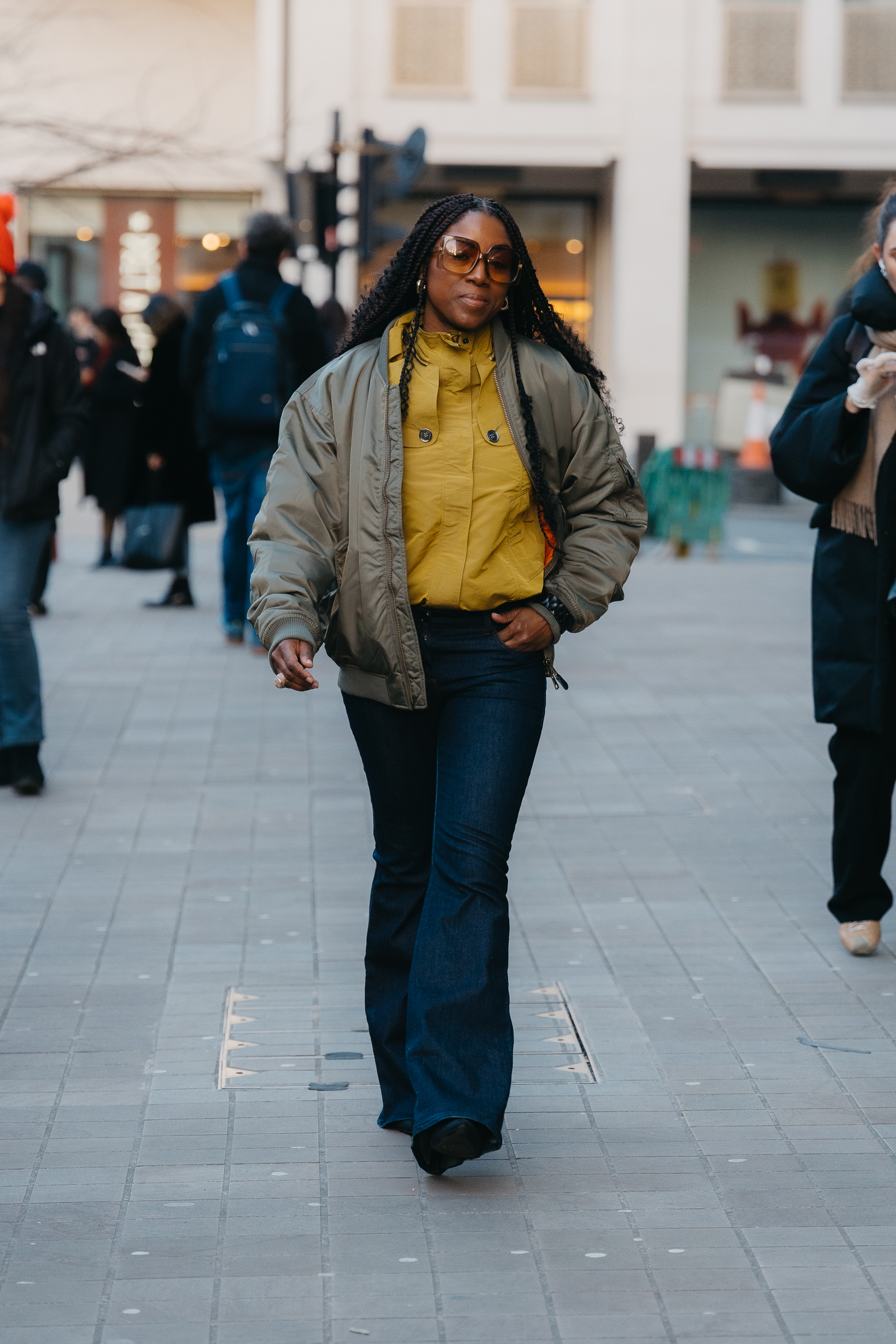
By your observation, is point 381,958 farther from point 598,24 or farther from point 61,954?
point 598,24

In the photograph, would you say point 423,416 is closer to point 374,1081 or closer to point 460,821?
point 460,821

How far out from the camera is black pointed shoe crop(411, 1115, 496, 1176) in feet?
12.0

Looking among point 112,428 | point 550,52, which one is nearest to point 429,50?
point 550,52

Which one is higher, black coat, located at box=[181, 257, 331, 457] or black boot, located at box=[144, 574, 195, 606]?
black coat, located at box=[181, 257, 331, 457]

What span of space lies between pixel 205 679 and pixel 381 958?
19.8ft

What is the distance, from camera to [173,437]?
12.5 metres

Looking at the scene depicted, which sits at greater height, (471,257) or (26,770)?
(471,257)

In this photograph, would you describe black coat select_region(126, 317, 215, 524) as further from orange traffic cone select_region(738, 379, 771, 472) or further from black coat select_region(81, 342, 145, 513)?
orange traffic cone select_region(738, 379, 771, 472)

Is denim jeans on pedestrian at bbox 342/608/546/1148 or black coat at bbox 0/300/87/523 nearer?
denim jeans on pedestrian at bbox 342/608/546/1148

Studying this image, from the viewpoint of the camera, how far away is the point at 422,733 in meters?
3.90

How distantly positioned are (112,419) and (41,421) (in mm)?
7177

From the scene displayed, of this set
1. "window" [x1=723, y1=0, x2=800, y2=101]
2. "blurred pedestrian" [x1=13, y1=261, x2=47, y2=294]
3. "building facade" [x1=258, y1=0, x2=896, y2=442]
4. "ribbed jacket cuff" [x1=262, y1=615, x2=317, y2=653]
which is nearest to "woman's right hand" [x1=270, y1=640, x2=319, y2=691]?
"ribbed jacket cuff" [x1=262, y1=615, x2=317, y2=653]

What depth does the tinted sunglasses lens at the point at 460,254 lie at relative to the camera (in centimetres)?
374

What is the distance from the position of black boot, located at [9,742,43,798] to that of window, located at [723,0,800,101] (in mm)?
20851
